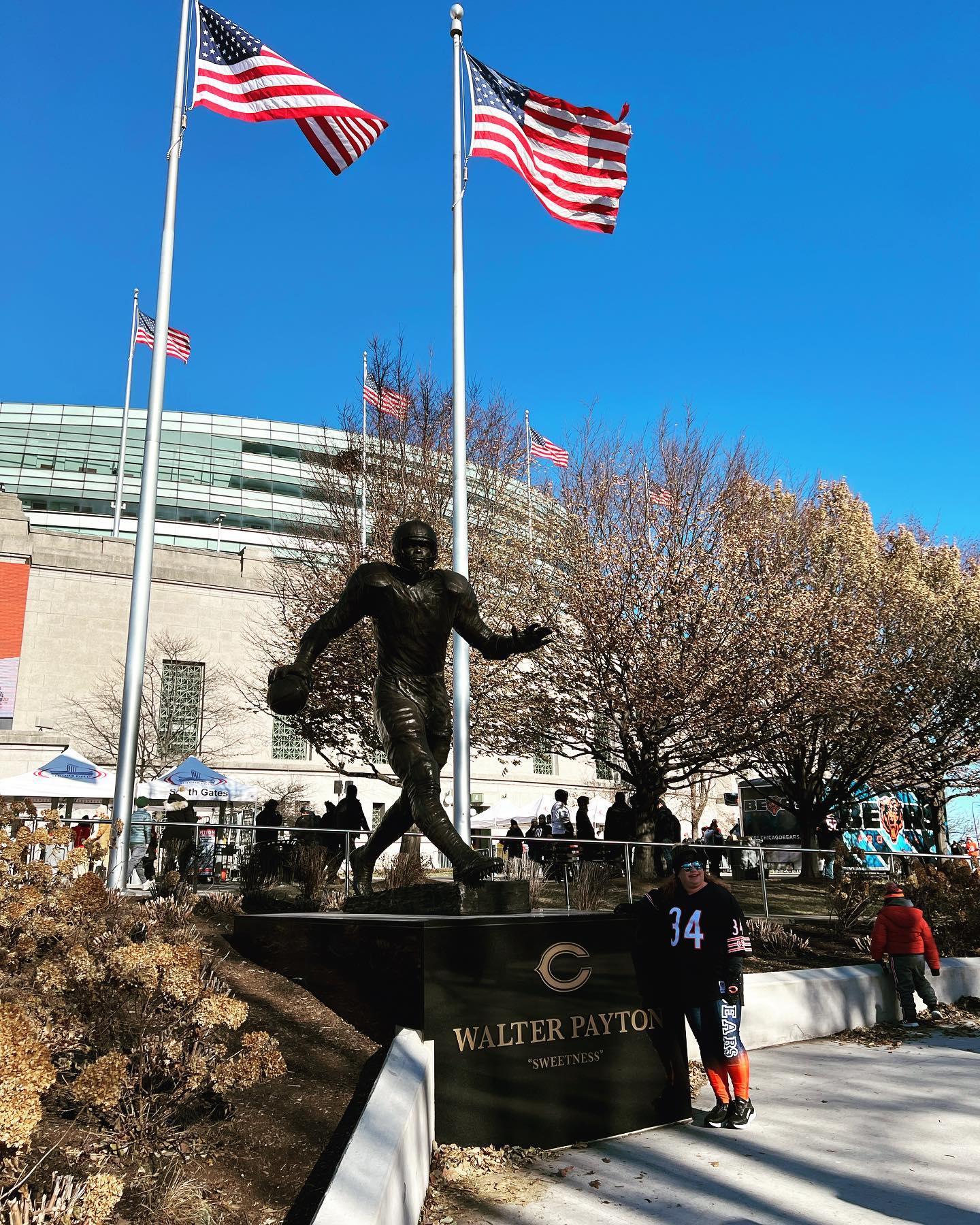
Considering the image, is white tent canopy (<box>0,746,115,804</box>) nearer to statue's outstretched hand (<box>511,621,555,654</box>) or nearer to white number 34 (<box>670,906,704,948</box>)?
statue's outstretched hand (<box>511,621,555,654</box>)

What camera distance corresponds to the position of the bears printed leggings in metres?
5.78

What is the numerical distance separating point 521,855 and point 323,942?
10.5 meters

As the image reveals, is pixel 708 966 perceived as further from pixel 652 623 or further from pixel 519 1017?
pixel 652 623

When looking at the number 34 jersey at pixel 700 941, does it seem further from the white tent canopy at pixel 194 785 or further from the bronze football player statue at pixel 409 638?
the white tent canopy at pixel 194 785

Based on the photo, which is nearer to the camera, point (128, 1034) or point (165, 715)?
point (128, 1034)

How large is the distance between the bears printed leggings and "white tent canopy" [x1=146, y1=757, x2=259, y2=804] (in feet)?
60.2

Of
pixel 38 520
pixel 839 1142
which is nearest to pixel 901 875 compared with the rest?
pixel 839 1142

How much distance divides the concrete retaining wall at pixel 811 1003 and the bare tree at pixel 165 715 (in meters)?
28.8

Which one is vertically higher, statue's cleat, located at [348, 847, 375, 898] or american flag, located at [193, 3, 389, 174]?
american flag, located at [193, 3, 389, 174]

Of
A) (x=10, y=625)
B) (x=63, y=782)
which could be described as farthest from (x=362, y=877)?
(x=10, y=625)

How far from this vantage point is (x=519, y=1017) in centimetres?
529

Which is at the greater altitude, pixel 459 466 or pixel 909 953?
pixel 459 466

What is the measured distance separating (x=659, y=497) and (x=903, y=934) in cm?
1379

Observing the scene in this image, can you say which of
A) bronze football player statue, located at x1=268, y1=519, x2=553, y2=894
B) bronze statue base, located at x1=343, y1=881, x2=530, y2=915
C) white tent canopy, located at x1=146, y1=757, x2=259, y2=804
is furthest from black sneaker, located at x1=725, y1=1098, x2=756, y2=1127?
white tent canopy, located at x1=146, y1=757, x2=259, y2=804
